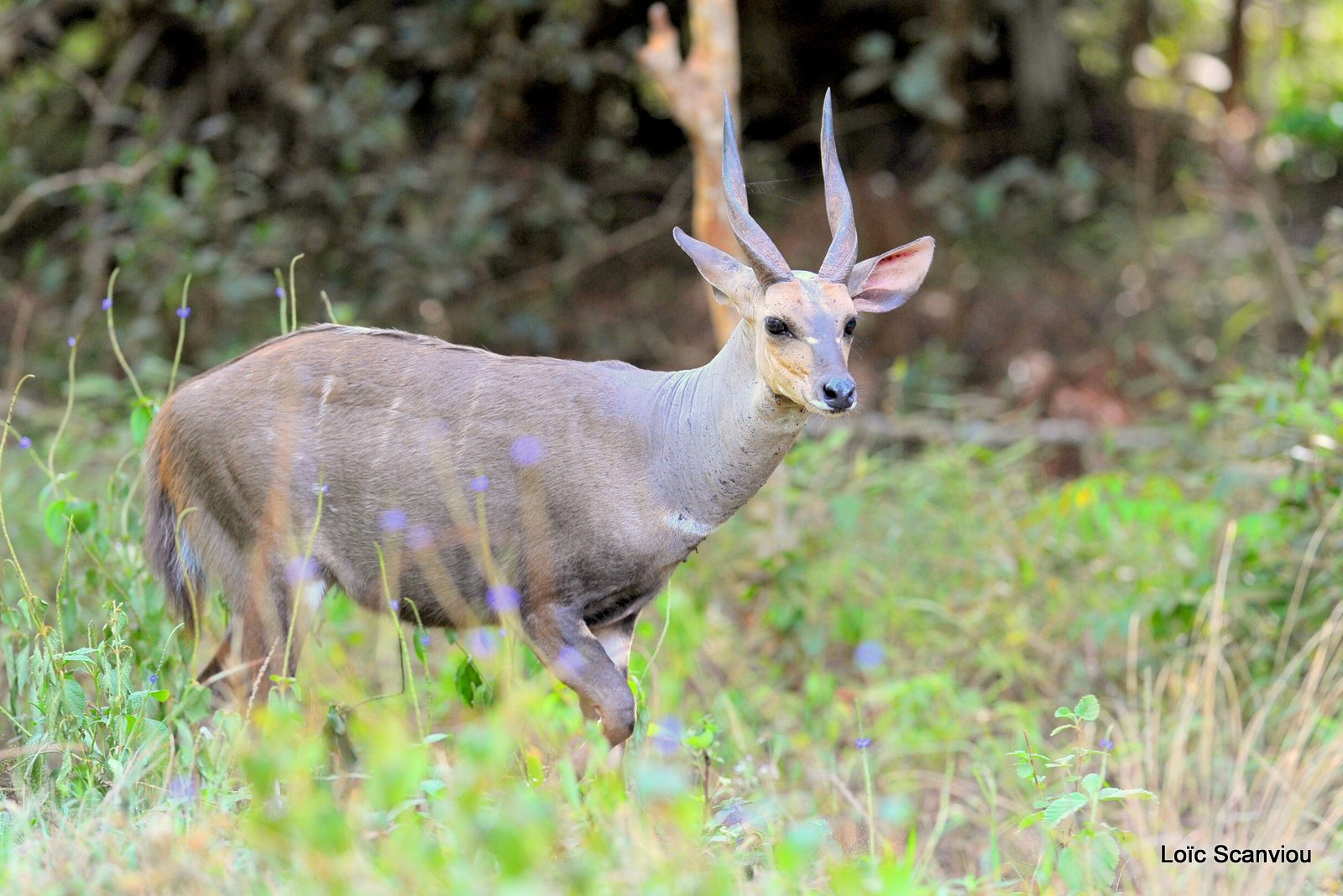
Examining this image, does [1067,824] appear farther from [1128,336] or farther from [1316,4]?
[1316,4]

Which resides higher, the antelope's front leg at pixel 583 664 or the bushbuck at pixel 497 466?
the bushbuck at pixel 497 466

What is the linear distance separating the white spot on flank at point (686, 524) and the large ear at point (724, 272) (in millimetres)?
605

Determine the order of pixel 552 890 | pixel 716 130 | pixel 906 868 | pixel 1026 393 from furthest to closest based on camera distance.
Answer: pixel 1026 393 → pixel 716 130 → pixel 906 868 → pixel 552 890

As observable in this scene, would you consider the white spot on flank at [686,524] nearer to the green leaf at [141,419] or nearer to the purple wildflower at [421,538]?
the purple wildflower at [421,538]

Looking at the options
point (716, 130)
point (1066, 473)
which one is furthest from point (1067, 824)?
point (1066, 473)

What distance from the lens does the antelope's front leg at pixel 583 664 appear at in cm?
409

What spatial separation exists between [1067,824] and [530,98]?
26.7 ft

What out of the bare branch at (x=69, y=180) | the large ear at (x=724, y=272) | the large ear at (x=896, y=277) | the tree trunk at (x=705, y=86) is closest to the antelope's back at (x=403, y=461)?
the large ear at (x=724, y=272)

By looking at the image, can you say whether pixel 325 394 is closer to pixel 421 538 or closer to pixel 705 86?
pixel 421 538

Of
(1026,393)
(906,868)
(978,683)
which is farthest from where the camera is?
(1026,393)

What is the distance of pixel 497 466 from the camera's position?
4238mm

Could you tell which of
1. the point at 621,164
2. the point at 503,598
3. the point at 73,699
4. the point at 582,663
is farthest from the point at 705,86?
the point at 73,699

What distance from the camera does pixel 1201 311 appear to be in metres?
10.8

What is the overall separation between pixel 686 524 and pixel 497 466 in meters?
0.56
